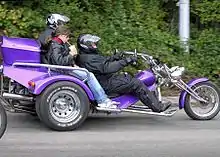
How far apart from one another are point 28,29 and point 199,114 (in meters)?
4.97

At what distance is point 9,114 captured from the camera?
10289mm

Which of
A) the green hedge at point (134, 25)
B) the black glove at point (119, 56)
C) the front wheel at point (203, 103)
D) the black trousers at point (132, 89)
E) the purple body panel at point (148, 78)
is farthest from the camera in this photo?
the green hedge at point (134, 25)

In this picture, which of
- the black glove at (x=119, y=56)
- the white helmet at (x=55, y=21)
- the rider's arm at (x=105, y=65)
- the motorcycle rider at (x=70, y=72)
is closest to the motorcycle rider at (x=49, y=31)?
the white helmet at (x=55, y=21)

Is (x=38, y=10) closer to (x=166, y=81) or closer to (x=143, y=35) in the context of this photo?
(x=143, y=35)

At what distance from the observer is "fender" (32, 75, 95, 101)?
8656 millimetres

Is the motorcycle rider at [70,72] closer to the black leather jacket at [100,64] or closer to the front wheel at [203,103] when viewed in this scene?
the black leather jacket at [100,64]

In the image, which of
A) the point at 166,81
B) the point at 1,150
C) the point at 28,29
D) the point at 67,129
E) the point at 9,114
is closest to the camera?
the point at 1,150

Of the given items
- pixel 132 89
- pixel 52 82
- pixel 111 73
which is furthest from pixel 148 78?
pixel 52 82

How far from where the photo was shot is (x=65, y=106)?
896 cm

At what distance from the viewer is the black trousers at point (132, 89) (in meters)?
9.20

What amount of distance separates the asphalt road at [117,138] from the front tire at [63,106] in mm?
148

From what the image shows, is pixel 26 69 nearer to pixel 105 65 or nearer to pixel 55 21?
pixel 55 21

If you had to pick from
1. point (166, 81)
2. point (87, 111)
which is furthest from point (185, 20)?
point (87, 111)

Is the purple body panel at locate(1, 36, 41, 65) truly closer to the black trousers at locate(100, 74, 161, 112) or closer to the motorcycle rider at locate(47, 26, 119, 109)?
the motorcycle rider at locate(47, 26, 119, 109)
